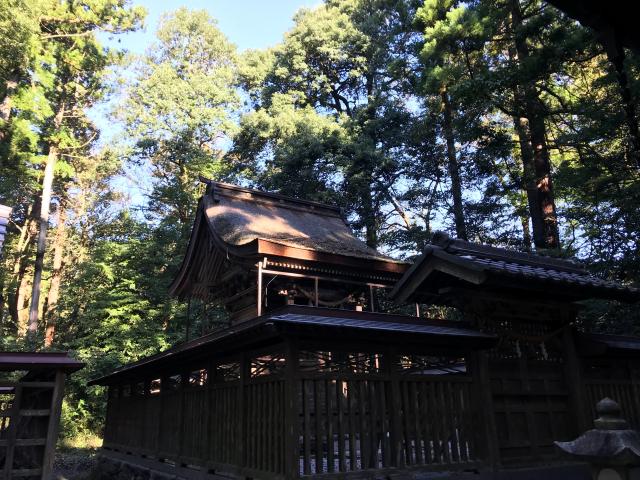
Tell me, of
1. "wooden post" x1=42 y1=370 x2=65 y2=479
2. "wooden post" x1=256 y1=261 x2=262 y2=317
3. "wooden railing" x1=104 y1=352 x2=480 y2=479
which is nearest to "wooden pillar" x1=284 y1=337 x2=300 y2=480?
"wooden railing" x1=104 y1=352 x2=480 y2=479

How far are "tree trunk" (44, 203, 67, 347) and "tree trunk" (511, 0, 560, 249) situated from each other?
70.7 ft

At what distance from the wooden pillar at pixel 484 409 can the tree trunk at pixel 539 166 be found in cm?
807

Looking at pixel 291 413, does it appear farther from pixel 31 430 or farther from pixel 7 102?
pixel 7 102

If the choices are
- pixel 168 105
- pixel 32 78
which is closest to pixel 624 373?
pixel 32 78

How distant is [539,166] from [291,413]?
12114 mm

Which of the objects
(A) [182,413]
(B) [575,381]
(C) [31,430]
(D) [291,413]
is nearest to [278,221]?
(A) [182,413]

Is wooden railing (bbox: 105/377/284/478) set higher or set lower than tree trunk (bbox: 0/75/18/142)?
lower

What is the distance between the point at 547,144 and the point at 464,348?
11.5 meters

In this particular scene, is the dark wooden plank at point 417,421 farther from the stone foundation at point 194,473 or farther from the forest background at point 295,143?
the forest background at point 295,143

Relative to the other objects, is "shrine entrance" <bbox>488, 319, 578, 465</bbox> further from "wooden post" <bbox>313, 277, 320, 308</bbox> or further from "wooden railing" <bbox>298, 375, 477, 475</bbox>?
"wooden post" <bbox>313, 277, 320, 308</bbox>

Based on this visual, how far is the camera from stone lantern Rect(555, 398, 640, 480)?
2.72 metres

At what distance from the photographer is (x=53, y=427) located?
7.73 metres

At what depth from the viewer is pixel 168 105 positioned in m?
28.7

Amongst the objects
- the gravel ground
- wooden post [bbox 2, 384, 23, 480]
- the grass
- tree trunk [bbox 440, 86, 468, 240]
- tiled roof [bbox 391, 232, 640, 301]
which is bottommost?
the gravel ground
